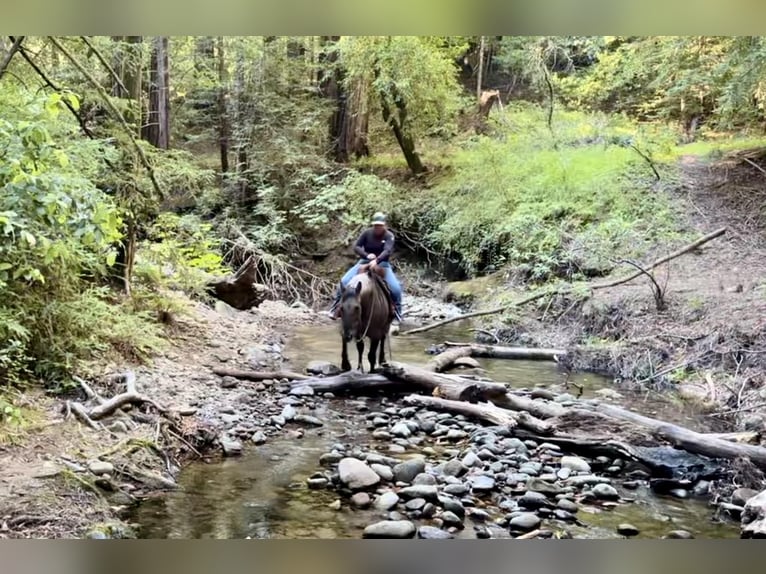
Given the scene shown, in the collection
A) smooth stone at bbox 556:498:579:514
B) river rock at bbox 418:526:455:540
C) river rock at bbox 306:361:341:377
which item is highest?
river rock at bbox 306:361:341:377

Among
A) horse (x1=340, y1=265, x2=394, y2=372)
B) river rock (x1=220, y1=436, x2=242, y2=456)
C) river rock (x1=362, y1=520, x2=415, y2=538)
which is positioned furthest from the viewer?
horse (x1=340, y1=265, x2=394, y2=372)

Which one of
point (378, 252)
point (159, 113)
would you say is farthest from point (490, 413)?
point (159, 113)

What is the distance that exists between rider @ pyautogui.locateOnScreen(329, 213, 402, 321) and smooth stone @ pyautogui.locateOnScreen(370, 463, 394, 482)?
0.68 metres

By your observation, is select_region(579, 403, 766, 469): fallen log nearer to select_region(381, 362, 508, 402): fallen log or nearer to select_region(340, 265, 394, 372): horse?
select_region(381, 362, 508, 402): fallen log

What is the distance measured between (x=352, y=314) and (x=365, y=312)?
0.19 feet

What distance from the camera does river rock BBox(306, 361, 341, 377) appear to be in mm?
2904

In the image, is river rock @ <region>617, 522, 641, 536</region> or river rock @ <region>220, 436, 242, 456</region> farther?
river rock @ <region>220, 436, 242, 456</region>

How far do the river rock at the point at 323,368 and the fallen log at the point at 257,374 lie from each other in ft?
0.13

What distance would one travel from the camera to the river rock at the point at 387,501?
2455 millimetres

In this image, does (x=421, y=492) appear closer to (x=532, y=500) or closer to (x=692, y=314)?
(x=532, y=500)

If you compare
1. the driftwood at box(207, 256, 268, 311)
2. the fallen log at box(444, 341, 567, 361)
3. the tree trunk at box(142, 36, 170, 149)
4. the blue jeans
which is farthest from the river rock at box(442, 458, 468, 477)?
the tree trunk at box(142, 36, 170, 149)

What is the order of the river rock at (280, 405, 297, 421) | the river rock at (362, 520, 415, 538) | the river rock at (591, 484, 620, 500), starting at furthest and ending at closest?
the river rock at (280, 405, 297, 421)
the river rock at (591, 484, 620, 500)
the river rock at (362, 520, 415, 538)

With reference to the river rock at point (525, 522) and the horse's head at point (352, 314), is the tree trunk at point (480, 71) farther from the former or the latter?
the river rock at point (525, 522)
